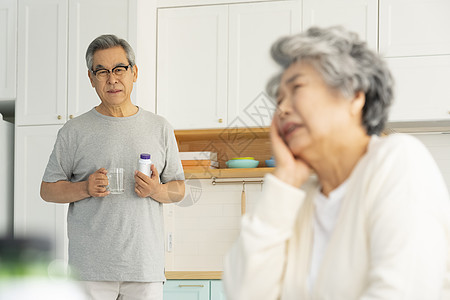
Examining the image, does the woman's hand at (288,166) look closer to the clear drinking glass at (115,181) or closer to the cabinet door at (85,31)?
the clear drinking glass at (115,181)

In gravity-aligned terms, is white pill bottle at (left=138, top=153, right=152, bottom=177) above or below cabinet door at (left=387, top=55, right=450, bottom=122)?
below

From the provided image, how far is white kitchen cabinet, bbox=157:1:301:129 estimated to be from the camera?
153 inches

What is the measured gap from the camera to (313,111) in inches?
47.6

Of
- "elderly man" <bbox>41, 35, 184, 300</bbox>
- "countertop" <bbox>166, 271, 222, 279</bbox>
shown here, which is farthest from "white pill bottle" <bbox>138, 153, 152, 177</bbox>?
"countertop" <bbox>166, 271, 222, 279</bbox>

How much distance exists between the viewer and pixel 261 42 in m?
3.92

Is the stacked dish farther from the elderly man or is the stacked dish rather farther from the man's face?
the man's face

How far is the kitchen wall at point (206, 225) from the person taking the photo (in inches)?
163

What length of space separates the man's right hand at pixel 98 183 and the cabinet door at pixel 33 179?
5.05ft

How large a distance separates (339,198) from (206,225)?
3005 millimetres

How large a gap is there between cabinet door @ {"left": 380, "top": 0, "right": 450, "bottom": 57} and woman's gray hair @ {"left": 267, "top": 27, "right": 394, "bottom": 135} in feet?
8.42

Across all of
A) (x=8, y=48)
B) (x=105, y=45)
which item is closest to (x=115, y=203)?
(x=105, y=45)

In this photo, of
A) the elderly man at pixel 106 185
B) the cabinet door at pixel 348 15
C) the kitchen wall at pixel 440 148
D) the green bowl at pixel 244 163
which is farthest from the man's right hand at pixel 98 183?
the kitchen wall at pixel 440 148

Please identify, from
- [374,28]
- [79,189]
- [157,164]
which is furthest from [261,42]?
[79,189]

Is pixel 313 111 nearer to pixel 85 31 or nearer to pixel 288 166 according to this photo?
pixel 288 166
